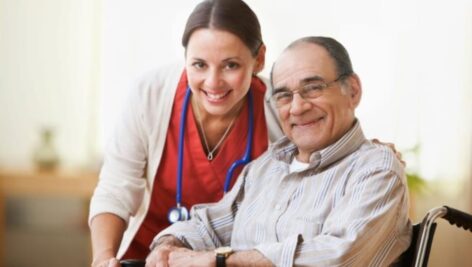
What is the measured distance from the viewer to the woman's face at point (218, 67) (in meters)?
1.74

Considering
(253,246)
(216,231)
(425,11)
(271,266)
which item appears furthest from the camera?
(425,11)

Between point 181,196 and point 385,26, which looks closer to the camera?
point 181,196

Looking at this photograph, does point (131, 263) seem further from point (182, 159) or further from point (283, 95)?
point (283, 95)

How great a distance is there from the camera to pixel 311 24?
3.27m

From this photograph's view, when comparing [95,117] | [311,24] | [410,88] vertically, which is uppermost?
[311,24]

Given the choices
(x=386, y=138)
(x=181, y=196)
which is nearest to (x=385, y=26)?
(x=386, y=138)

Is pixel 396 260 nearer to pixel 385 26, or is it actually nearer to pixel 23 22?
pixel 385 26

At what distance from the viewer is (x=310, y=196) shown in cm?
167

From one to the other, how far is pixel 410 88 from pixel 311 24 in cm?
51

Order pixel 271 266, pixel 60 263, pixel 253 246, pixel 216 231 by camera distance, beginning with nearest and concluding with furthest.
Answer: pixel 271 266
pixel 253 246
pixel 216 231
pixel 60 263

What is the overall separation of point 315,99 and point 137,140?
0.53 metres

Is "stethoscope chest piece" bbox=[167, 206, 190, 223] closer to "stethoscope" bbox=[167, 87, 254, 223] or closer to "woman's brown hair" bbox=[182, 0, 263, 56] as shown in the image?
"stethoscope" bbox=[167, 87, 254, 223]

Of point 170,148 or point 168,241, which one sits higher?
point 170,148

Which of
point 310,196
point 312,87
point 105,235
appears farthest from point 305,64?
point 105,235
